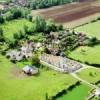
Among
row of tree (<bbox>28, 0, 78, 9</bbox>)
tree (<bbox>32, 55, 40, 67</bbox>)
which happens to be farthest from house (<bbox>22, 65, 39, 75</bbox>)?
row of tree (<bbox>28, 0, 78, 9</bbox>)

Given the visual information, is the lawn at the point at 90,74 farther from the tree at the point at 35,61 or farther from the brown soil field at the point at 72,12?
the brown soil field at the point at 72,12

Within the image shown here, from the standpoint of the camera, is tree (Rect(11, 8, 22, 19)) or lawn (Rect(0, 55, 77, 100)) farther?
tree (Rect(11, 8, 22, 19))

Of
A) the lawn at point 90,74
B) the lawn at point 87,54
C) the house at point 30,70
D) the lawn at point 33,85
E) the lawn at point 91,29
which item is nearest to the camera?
the lawn at point 33,85

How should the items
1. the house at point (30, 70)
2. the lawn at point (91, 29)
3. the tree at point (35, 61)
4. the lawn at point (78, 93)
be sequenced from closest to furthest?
the lawn at point (78, 93) < the house at point (30, 70) < the tree at point (35, 61) < the lawn at point (91, 29)

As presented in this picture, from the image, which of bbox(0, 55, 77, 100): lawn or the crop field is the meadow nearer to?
bbox(0, 55, 77, 100): lawn

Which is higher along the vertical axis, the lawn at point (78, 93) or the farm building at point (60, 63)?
the farm building at point (60, 63)

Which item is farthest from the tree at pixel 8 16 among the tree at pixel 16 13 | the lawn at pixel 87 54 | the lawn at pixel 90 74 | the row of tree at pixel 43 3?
the lawn at pixel 90 74

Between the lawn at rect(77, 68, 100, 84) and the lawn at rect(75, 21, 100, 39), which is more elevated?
the lawn at rect(75, 21, 100, 39)

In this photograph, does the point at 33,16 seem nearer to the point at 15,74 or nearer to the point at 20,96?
the point at 15,74
